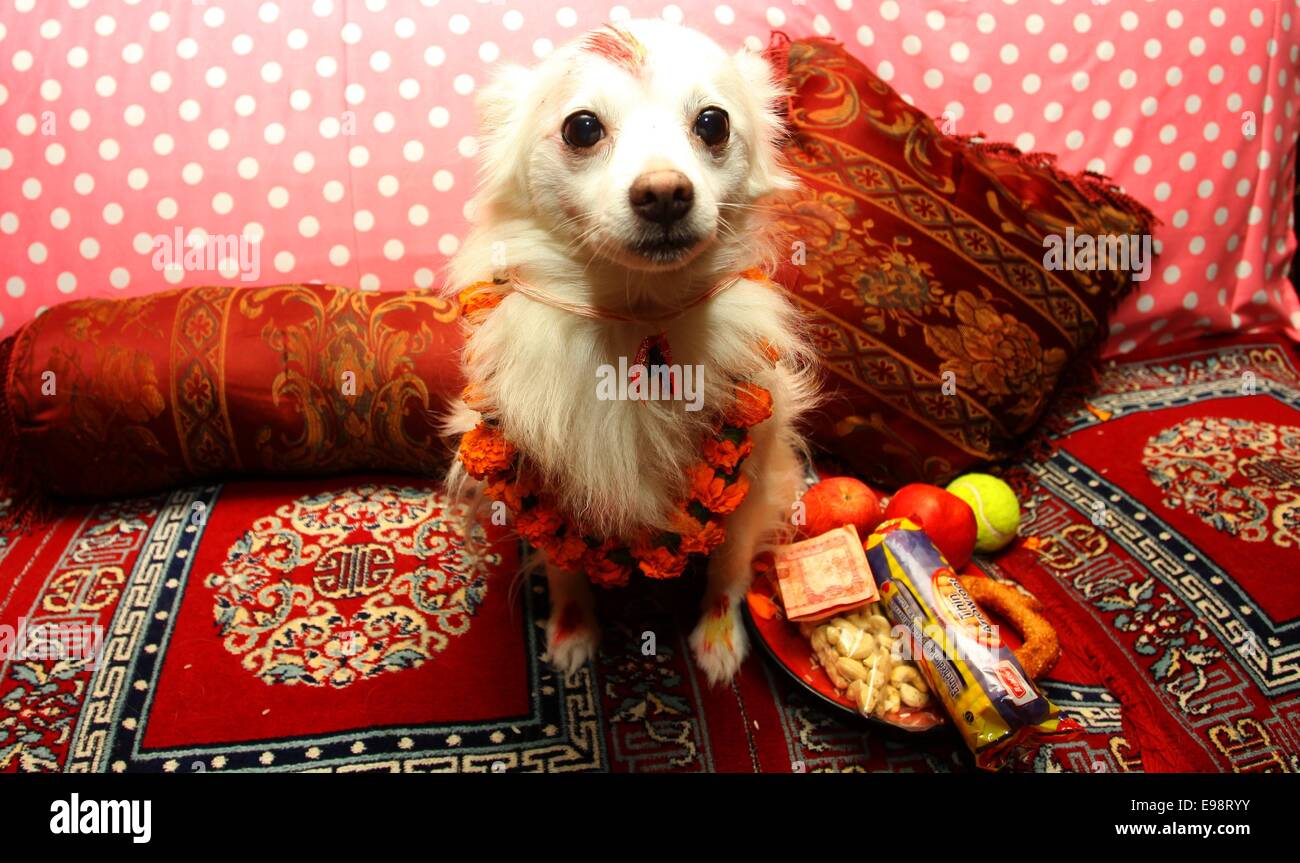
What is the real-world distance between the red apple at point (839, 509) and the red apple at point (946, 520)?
52 millimetres

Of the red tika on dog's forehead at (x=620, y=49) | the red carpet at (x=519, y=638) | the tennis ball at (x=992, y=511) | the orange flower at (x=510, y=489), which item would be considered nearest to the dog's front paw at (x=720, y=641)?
the red carpet at (x=519, y=638)

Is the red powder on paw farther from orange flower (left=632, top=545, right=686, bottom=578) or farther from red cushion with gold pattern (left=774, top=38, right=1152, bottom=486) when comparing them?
red cushion with gold pattern (left=774, top=38, right=1152, bottom=486)

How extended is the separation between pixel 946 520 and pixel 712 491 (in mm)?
525

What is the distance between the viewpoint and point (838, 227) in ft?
5.24

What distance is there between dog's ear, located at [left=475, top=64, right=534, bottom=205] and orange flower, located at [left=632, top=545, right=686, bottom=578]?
559 millimetres

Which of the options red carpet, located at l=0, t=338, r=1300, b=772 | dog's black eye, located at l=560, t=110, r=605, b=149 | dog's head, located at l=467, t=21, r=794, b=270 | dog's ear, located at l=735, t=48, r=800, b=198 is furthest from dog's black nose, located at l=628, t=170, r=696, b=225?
red carpet, located at l=0, t=338, r=1300, b=772

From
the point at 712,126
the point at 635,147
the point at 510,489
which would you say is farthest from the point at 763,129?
the point at 510,489

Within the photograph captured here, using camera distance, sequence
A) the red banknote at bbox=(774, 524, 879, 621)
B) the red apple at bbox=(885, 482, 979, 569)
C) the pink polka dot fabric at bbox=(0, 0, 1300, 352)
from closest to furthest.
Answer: the red banknote at bbox=(774, 524, 879, 621)
the red apple at bbox=(885, 482, 979, 569)
the pink polka dot fabric at bbox=(0, 0, 1300, 352)

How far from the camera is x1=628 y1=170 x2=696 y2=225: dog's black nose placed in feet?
3.05

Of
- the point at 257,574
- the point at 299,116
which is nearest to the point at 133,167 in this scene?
the point at 299,116

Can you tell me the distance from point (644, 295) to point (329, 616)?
801 mm

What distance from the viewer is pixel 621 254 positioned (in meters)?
1.00

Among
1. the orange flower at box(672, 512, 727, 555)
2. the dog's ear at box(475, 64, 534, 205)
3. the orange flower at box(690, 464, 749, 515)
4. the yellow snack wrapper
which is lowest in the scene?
the yellow snack wrapper

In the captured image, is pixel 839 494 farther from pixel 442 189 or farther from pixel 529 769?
pixel 442 189
